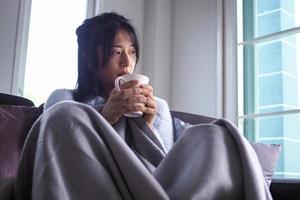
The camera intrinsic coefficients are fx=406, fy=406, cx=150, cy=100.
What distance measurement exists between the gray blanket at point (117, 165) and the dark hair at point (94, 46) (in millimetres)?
512

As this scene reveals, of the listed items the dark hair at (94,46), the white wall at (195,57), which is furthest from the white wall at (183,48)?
the dark hair at (94,46)

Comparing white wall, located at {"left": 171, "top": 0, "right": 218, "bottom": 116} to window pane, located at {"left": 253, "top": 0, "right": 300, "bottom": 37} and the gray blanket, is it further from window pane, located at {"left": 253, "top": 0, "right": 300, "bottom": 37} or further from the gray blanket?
the gray blanket

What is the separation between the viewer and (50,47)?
6.84ft

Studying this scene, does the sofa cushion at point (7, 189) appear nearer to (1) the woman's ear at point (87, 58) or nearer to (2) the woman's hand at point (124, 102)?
(2) the woman's hand at point (124, 102)

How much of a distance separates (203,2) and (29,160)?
191 cm

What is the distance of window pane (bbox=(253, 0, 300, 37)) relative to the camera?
2.06 metres

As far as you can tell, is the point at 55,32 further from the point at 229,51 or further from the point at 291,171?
the point at 291,171

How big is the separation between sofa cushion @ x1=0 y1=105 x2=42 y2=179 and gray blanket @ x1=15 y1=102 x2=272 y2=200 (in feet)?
0.79

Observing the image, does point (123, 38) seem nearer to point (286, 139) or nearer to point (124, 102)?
point (124, 102)

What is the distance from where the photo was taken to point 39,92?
198cm

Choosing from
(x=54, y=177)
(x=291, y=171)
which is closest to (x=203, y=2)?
(x=291, y=171)

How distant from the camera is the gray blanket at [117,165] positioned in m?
0.65

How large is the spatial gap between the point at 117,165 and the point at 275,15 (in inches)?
67.7

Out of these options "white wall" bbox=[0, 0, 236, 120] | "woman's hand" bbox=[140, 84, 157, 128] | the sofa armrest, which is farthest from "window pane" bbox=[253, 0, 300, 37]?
"woman's hand" bbox=[140, 84, 157, 128]
